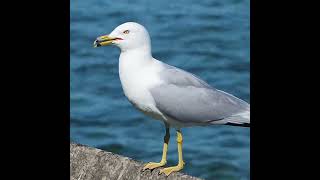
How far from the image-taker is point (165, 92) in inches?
274

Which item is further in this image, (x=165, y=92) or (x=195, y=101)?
(x=195, y=101)

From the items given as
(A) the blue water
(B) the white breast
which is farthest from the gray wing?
(A) the blue water

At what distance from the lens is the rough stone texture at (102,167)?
6.32m

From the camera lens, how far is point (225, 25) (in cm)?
1964

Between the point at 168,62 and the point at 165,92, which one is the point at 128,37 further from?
the point at 168,62

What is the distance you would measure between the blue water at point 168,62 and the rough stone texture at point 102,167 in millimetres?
7088

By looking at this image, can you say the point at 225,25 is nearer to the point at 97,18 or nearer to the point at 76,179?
the point at 97,18

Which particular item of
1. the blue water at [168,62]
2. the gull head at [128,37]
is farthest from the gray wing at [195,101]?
the blue water at [168,62]

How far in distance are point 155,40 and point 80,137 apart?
3513 millimetres

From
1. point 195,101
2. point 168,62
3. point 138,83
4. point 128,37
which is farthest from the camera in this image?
point 168,62

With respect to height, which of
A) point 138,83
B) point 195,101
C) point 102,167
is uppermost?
point 138,83

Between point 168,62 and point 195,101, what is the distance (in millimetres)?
10163

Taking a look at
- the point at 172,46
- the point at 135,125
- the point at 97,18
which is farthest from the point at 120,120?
the point at 97,18

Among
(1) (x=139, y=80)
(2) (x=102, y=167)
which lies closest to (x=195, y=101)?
(1) (x=139, y=80)
